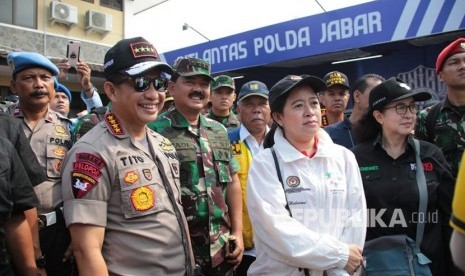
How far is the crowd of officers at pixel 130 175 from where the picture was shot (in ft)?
5.95

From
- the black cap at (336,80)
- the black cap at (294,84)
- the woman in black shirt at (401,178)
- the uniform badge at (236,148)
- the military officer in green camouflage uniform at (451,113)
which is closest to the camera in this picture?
the black cap at (294,84)

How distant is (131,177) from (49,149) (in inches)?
51.1

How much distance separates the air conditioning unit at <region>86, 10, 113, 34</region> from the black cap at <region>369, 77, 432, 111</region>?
14861 mm

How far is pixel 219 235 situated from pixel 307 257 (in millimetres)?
839

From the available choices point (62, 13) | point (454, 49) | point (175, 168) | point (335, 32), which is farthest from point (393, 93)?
point (62, 13)

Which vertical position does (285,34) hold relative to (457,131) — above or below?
above

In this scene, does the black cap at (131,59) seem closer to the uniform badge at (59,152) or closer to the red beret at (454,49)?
the uniform badge at (59,152)

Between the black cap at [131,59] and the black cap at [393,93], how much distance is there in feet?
4.83

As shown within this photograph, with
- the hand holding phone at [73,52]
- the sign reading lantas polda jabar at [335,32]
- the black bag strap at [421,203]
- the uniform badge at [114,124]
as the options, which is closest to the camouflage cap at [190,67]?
the uniform badge at [114,124]

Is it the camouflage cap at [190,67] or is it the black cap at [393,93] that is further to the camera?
the camouflage cap at [190,67]

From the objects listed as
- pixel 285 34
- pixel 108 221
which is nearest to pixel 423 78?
pixel 285 34

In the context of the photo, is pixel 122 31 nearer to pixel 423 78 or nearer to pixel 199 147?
pixel 423 78

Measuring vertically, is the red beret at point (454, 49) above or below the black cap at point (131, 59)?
above

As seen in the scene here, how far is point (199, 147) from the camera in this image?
2.82 meters
